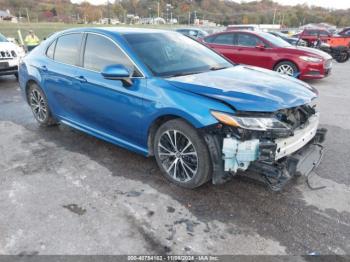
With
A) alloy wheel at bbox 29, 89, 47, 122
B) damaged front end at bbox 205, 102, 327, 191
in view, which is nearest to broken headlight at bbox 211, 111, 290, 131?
damaged front end at bbox 205, 102, 327, 191

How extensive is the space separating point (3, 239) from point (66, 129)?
→ 2.91 meters

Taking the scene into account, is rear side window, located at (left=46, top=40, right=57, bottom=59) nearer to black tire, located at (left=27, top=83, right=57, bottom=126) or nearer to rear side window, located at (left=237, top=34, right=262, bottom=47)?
black tire, located at (left=27, top=83, right=57, bottom=126)

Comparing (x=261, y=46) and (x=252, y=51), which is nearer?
(x=261, y=46)

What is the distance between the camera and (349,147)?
4.66 meters

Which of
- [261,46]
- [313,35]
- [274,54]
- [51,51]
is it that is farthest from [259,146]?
[313,35]

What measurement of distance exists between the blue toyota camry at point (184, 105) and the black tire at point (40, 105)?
1.62ft

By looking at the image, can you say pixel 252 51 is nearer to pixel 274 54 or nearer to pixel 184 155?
pixel 274 54

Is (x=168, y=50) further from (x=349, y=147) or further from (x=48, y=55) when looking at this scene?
(x=349, y=147)

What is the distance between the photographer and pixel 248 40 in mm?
10320

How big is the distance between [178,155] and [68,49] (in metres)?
2.40

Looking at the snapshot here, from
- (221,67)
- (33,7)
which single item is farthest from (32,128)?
(33,7)

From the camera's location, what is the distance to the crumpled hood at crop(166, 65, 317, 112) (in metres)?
3.04

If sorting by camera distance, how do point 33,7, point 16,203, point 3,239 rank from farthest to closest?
1. point 33,7
2. point 16,203
3. point 3,239

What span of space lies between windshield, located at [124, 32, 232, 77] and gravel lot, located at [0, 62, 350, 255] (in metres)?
1.25
